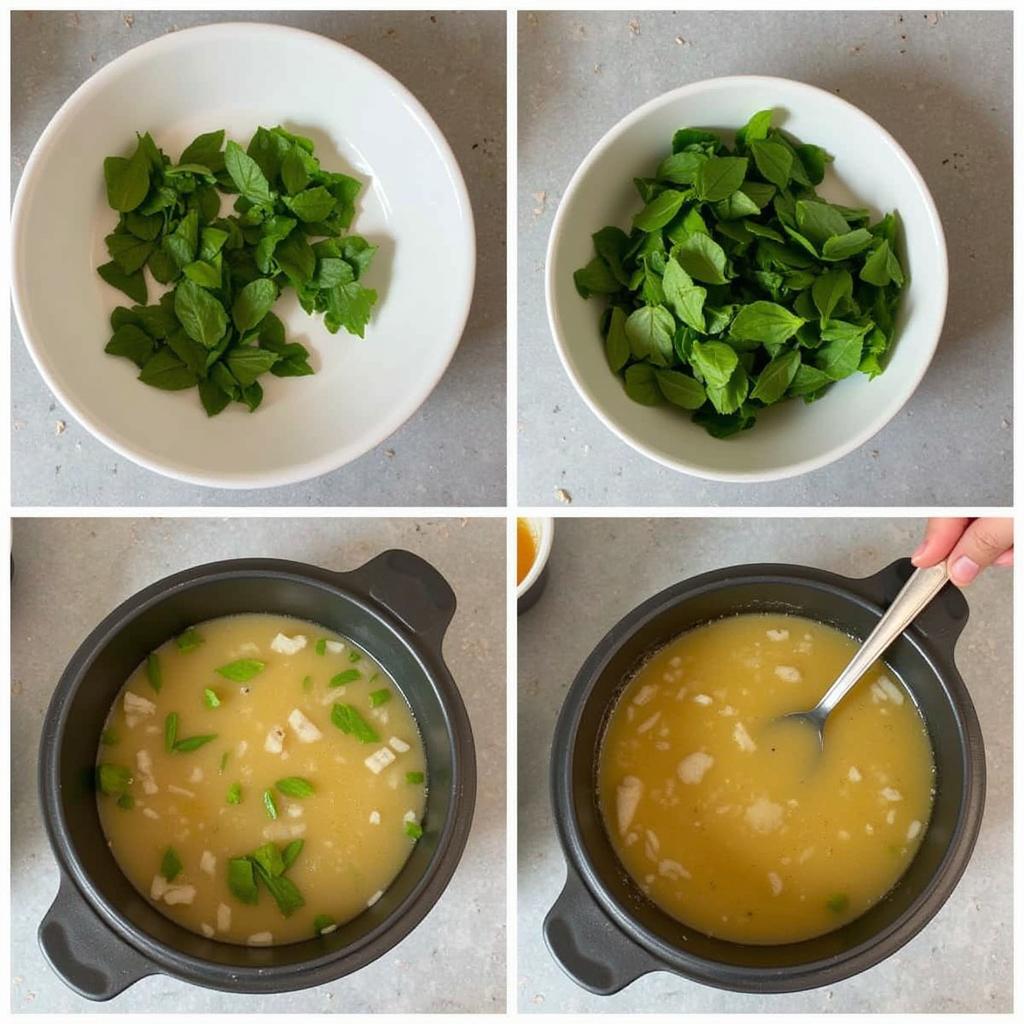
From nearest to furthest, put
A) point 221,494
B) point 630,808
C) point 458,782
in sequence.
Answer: point 458,782 < point 630,808 < point 221,494

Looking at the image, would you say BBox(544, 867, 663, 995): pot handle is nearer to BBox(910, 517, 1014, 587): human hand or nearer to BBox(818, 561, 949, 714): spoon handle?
BBox(818, 561, 949, 714): spoon handle

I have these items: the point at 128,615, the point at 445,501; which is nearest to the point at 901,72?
the point at 445,501

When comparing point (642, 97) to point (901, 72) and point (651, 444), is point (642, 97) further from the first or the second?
point (651, 444)

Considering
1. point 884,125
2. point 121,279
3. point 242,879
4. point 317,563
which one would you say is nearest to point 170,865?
point 242,879

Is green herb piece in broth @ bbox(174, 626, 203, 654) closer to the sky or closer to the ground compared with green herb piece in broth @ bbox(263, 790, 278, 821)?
closer to the sky

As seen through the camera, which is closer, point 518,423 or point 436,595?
point 436,595

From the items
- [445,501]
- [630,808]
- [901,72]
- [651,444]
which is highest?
[901,72]

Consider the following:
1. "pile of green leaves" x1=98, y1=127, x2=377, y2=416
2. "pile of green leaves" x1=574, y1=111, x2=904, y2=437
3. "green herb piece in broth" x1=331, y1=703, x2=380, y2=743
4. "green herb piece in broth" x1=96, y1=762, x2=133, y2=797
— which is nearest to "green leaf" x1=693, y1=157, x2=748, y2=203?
"pile of green leaves" x1=574, y1=111, x2=904, y2=437

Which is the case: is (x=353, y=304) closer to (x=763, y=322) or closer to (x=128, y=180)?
(x=128, y=180)
